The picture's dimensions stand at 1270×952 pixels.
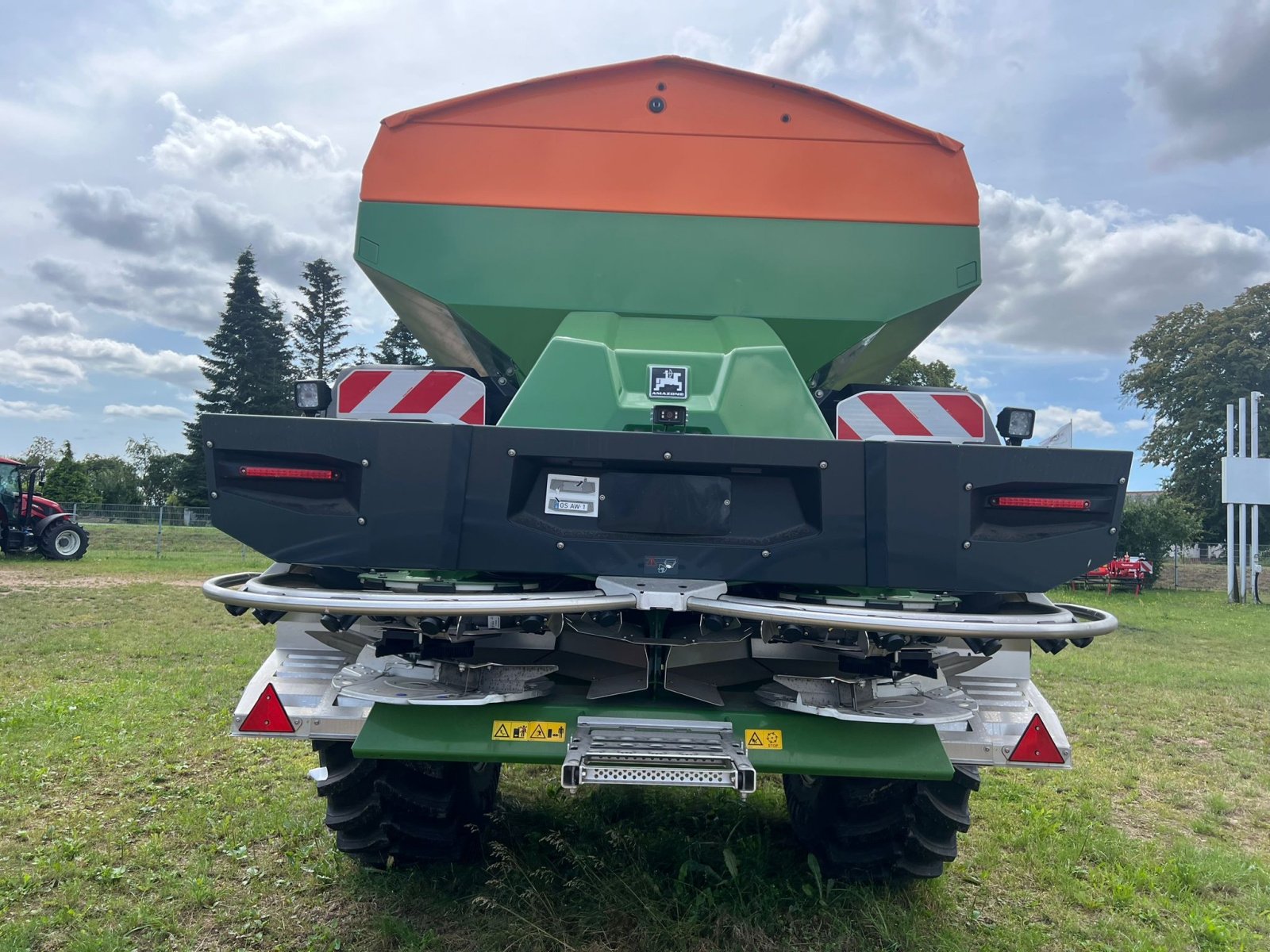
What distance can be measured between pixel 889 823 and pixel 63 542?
74.3 feet

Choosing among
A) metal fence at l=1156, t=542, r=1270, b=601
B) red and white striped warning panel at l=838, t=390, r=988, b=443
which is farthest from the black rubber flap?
metal fence at l=1156, t=542, r=1270, b=601

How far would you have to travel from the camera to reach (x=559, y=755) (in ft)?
8.15

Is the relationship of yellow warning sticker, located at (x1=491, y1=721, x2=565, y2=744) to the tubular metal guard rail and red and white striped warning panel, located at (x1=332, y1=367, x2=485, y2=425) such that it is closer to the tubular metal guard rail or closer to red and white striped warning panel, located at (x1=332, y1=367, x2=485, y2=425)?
the tubular metal guard rail

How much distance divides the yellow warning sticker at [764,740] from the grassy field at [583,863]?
2.38 ft

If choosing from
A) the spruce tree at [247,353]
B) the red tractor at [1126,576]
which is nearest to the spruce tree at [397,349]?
the spruce tree at [247,353]

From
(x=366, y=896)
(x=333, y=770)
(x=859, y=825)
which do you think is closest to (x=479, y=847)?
(x=366, y=896)

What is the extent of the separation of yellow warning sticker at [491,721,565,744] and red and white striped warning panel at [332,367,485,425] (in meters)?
1.33

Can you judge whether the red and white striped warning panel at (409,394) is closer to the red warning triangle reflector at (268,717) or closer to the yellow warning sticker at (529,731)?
the red warning triangle reflector at (268,717)

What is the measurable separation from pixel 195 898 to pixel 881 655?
8.69 ft

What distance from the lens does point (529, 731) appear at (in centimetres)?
254

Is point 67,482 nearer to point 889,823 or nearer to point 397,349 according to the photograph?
point 397,349

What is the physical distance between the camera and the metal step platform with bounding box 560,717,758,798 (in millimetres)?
2387

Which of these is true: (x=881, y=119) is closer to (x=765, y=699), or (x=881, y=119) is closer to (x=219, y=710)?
(x=765, y=699)

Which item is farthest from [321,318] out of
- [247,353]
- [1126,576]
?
[1126,576]
